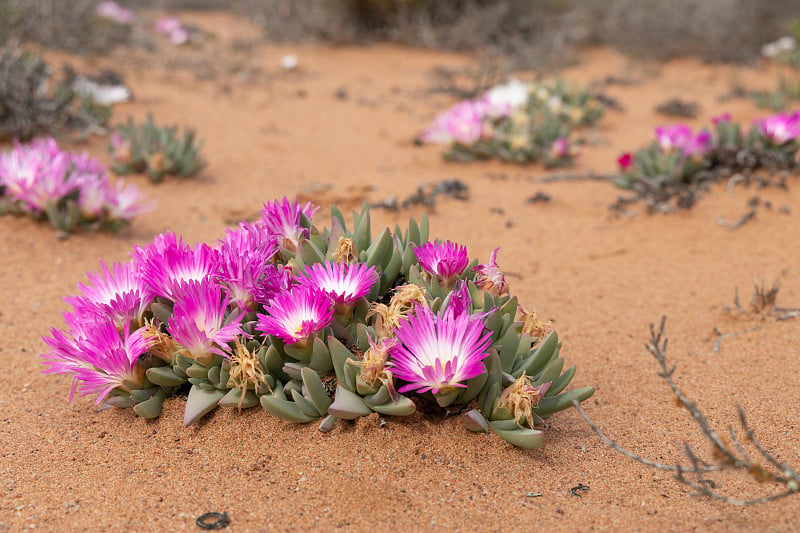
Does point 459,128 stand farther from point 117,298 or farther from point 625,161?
point 117,298

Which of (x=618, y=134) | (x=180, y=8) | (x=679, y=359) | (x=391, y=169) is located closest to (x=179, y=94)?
(x=391, y=169)

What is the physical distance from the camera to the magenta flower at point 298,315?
5.93 ft

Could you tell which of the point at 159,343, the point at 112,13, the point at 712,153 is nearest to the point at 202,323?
the point at 159,343

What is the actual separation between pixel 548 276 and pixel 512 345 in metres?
1.37

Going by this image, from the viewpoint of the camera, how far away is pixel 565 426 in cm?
206

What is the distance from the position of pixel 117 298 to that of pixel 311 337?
1.82ft

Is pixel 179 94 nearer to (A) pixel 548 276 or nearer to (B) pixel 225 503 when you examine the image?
(A) pixel 548 276

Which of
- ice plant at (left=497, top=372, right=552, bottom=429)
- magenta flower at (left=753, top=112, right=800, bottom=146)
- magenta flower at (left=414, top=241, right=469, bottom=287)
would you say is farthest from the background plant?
magenta flower at (left=753, top=112, right=800, bottom=146)

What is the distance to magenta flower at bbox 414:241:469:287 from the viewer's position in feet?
6.55

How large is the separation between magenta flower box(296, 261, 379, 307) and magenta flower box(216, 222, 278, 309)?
0.43 feet

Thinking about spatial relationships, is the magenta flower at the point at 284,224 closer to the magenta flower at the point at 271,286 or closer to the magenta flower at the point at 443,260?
the magenta flower at the point at 271,286

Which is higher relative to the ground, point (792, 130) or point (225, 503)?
point (792, 130)

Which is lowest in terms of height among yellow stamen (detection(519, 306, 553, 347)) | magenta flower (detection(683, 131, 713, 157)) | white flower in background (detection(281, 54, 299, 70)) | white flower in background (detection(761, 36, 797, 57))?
yellow stamen (detection(519, 306, 553, 347))

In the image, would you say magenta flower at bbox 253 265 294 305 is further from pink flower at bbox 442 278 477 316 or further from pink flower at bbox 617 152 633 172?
pink flower at bbox 617 152 633 172
